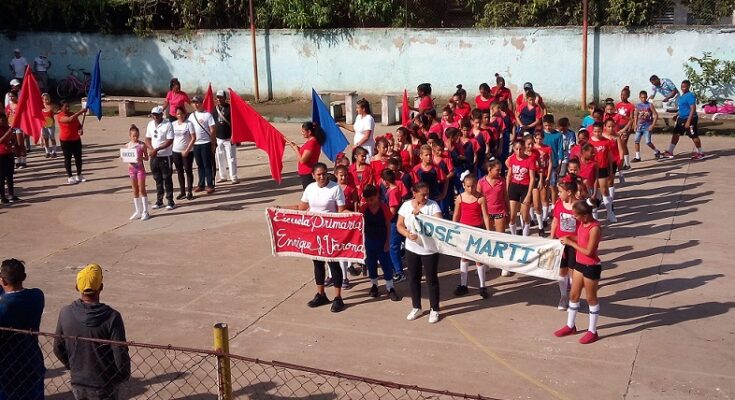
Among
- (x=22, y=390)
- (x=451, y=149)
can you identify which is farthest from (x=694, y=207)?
(x=22, y=390)

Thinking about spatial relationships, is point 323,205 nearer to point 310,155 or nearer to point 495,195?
point 495,195

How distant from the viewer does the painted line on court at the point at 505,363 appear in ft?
26.4

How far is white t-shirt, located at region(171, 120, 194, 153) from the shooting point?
49.8 ft

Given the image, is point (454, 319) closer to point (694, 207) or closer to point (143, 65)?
point (694, 207)

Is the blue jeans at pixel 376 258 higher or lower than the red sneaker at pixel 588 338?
higher

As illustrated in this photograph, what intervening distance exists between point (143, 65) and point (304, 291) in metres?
20.4

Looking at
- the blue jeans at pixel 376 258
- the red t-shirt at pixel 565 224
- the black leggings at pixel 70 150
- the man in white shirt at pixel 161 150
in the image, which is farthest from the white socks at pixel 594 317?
the black leggings at pixel 70 150

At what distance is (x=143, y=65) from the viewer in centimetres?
2953

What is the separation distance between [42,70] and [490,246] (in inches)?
934

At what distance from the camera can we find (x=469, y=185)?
1005 cm

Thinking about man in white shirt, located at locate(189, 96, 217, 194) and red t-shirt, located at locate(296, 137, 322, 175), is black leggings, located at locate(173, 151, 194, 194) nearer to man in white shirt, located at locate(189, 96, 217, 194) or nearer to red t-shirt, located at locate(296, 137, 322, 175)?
man in white shirt, located at locate(189, 96, 217, 194)

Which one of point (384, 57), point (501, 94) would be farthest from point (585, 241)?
point (384, 57)

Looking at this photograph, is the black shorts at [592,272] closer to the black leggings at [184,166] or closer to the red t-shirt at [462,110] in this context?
the red t-shirt at [462,110]

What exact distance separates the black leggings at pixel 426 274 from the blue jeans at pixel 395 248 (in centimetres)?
113
